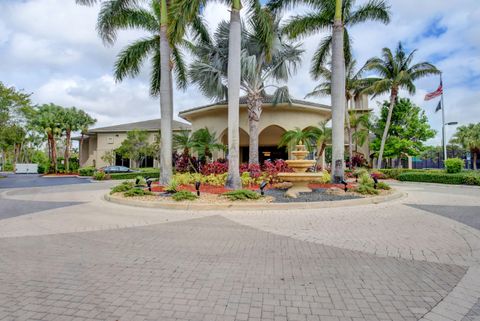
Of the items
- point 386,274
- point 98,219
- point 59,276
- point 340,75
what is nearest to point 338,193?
point 340,75

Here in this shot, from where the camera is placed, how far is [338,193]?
11.2 metres

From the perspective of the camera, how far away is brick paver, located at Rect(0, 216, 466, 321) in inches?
118

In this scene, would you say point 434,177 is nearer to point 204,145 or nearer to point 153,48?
point 204,145

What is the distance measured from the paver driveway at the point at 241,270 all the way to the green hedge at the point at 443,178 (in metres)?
13.1

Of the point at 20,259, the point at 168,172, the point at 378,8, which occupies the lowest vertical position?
the point at 20,259

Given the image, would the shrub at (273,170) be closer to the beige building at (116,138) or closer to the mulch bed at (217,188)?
the mulch bed at (217,188)

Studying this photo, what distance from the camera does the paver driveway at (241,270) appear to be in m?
3.03

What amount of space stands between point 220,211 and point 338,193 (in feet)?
16.9

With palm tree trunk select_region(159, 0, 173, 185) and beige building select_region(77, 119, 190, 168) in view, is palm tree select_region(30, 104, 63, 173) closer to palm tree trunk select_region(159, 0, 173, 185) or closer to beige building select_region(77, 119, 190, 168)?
beige building select_region(77, 119, 190, 168)

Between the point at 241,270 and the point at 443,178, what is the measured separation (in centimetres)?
1997

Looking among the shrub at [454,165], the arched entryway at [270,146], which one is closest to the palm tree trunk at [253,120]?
the arched entryway at [270,146]

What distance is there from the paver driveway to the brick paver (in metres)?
0.02

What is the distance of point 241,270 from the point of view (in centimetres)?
412

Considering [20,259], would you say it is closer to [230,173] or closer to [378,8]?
[230,173]
